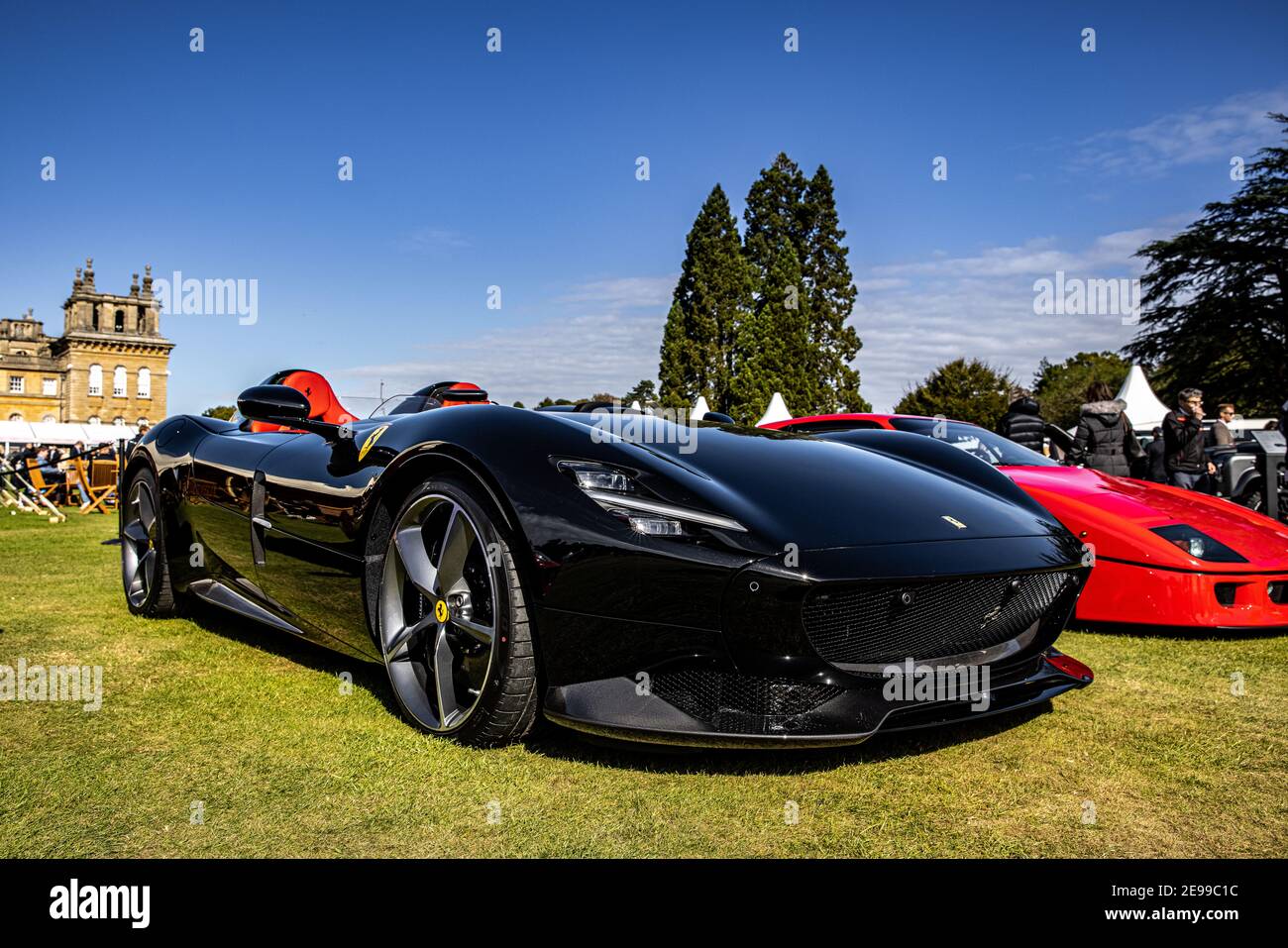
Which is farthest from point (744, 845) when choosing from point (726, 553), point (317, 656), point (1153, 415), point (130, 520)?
point (1153, 415)

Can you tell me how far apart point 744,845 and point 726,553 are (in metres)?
0.62

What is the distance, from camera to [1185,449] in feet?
28.2

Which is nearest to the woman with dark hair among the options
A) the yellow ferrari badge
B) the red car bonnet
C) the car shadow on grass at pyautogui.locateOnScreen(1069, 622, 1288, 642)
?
the red car bonnet

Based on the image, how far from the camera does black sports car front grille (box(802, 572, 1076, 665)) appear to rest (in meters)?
2.19

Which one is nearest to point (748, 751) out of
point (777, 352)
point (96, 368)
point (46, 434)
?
point (777, 352)

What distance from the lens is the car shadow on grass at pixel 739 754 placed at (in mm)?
2377

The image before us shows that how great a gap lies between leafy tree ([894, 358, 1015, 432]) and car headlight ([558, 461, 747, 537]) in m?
34.4

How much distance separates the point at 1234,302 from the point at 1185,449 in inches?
1209

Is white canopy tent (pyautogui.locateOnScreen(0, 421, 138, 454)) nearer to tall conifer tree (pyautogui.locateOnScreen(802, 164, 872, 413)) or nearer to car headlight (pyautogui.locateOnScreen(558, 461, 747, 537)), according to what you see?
tall conifer tree (pyautogui.locateOnScreen(802, 164, 872, 413))

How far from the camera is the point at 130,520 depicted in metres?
4.77

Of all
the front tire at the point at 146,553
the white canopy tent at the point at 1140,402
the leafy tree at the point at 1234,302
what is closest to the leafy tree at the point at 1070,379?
the leafy tree at the point at 1234,302

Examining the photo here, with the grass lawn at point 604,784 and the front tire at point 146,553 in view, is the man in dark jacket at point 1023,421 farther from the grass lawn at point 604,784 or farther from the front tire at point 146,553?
the front tire at point 146,553

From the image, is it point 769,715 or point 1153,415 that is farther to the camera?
point 1153,415
